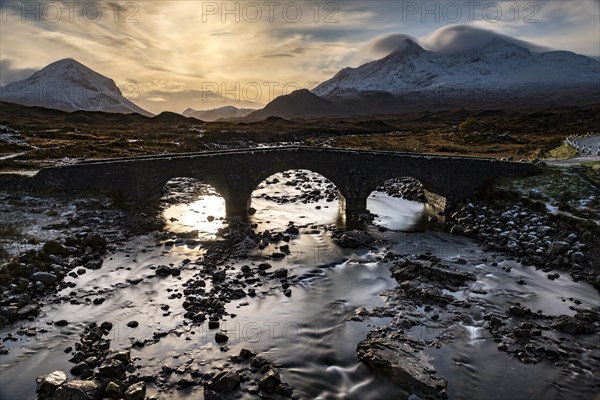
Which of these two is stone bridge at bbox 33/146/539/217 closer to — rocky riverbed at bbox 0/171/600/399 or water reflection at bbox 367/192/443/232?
water reflection at bbox 367/192/443/232

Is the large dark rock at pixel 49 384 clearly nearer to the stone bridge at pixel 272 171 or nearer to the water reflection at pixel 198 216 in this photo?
the water reflection at pixel 198 216

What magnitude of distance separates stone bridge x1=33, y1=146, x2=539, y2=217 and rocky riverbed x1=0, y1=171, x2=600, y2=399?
91.8 inches

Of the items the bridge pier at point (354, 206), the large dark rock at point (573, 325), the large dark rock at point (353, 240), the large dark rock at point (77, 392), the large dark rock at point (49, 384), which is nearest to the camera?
the large dark rock at point (77, 392)

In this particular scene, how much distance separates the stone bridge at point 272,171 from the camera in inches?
1271

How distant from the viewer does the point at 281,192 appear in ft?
148

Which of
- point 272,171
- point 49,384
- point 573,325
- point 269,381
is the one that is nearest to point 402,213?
point 272,171

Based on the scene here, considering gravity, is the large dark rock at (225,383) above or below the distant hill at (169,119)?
below

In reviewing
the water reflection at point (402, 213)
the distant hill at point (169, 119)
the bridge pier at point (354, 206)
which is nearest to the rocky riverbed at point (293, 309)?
the water reflection at point (402, 213)

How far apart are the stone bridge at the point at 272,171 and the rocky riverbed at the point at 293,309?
233 centimetres

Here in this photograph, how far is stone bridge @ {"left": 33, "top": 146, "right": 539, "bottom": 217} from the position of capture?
106 ft

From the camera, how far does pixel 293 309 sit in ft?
64.0

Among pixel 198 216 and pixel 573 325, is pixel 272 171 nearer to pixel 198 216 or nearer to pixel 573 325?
pixel 198 216

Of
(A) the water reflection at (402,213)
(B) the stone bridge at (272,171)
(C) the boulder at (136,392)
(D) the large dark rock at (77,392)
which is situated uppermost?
(B) the stone bridge at (272,171)

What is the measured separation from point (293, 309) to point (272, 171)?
56.4ft
